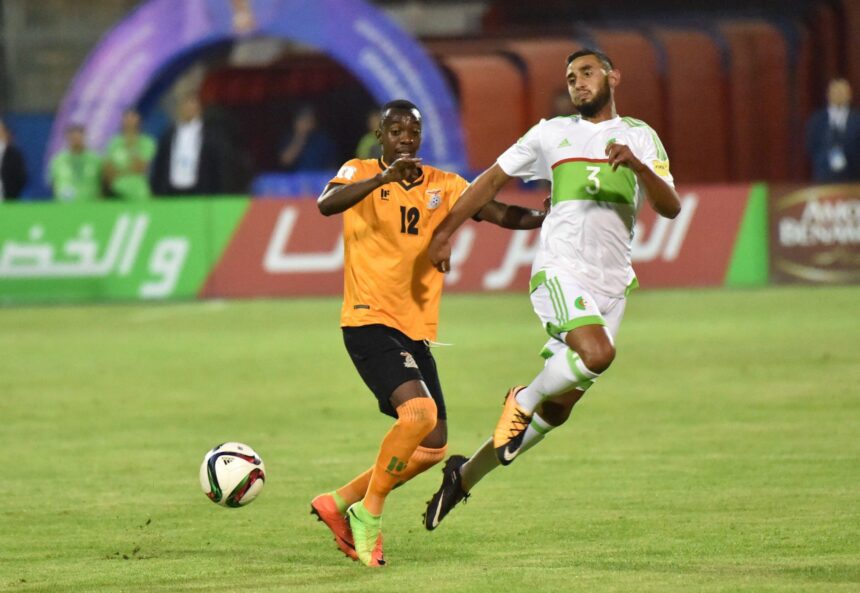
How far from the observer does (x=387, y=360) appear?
7.53 m

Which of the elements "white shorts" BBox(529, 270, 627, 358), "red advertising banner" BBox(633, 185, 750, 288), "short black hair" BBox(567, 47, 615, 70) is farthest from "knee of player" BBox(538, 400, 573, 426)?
"red advertising banner" BBox(633, 185, 750, 288)

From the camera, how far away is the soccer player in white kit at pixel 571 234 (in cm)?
772

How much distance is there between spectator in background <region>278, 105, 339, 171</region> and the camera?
1009 inches

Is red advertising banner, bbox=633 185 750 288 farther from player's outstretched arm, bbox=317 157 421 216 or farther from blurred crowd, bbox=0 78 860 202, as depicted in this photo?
player's outstretched arm, bbox=317 157 421 216

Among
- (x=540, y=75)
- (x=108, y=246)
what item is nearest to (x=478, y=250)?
(x=108, y=246)

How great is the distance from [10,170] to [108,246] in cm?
326

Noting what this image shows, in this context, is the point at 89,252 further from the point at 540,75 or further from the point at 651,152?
the point at 651,152

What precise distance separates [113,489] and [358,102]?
21.1 m

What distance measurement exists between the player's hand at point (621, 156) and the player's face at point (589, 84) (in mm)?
669

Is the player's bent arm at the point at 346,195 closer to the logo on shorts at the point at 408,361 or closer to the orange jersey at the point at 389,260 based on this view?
the orange jersey at the point at 389,260

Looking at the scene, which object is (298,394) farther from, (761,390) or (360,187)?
(360,187)

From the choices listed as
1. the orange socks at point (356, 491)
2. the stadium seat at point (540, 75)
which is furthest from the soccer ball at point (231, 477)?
the stadium seat at point (540, 75)

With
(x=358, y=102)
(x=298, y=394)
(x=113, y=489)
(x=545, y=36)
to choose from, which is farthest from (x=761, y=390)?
(x=358, y=102)

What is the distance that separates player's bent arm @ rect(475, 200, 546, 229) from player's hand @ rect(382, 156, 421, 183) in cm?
74
